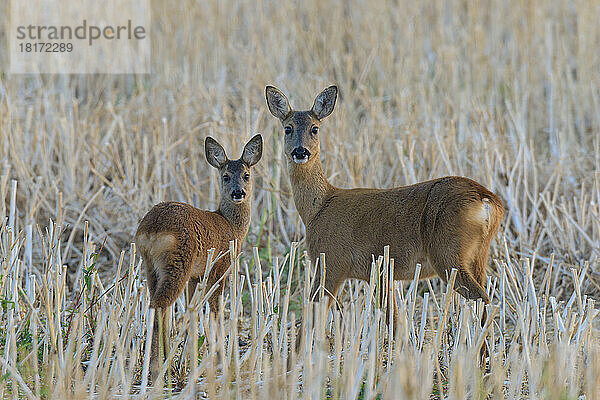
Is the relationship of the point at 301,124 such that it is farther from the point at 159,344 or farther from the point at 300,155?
the point at 159,344

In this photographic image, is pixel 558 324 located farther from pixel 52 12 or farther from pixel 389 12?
pixel 52 12

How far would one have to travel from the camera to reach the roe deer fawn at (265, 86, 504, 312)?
4.84m

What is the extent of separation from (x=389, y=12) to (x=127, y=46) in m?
3.09

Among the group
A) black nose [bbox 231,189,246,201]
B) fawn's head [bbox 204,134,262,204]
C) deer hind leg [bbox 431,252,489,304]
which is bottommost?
deer hind leg [bbox 431,252,489,304]

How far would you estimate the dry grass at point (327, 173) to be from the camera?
4.24 metres

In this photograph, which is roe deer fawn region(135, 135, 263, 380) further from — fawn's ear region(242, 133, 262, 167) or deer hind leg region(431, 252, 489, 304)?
deer hind leg region(431, 252, 489, 304)

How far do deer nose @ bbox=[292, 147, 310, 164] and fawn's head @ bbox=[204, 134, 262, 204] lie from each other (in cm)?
23

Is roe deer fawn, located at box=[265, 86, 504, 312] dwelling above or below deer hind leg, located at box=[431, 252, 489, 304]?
above

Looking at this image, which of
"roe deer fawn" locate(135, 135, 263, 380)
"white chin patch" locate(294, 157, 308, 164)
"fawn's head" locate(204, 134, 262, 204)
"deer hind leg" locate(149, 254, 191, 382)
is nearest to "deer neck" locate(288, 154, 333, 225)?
"white chin patch" locate(294, 157, 308, 164)

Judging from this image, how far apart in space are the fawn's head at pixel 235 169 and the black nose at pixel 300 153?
0.74 ft

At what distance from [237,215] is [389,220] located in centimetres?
94

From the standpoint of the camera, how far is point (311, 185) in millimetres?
A: 5691

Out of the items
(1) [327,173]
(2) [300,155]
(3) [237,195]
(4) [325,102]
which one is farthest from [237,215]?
(1) [327,173]

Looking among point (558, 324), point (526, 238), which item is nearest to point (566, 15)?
point (526, 238)
